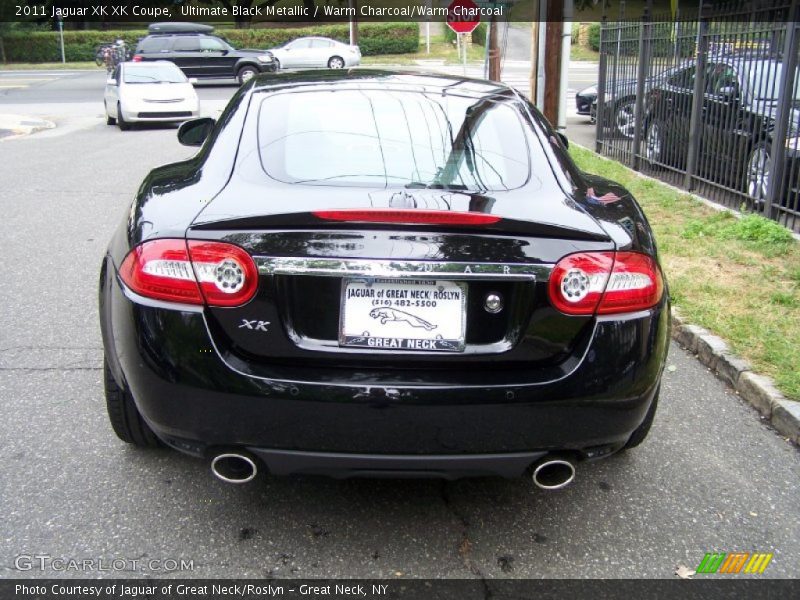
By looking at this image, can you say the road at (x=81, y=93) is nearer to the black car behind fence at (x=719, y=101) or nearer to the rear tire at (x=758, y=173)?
the black car behind fence at (x=719, y=101)

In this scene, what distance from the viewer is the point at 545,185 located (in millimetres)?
2965

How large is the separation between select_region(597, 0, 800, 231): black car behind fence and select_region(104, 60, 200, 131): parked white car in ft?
31.6

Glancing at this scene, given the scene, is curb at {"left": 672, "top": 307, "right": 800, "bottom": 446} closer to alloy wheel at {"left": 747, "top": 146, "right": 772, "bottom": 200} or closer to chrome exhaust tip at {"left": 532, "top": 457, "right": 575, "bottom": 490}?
chrome exhaust tip at {"left": 532, "top": 457, "right": 575, "bottom": 490}

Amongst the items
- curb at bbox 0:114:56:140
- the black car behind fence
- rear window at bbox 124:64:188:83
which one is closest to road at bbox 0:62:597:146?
curb at bbox 0:114:56:140

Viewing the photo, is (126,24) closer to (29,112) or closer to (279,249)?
(29,112)

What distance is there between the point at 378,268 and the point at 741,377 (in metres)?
2.62

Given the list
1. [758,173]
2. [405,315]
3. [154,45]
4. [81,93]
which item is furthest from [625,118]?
[154,45]

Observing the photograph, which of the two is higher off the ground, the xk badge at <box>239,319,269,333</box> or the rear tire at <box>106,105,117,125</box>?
the xk badge at <box>239,319,269,333</box>

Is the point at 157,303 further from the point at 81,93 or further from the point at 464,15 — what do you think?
the point at 81,93

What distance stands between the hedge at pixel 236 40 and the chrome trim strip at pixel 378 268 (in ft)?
132

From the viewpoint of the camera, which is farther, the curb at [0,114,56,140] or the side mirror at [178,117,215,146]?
the curb at [0,114,56,140]

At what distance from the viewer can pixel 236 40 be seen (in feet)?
135

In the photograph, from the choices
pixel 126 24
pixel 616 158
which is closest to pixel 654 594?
pixel 616 158

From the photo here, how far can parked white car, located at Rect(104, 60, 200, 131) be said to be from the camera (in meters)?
16.7
